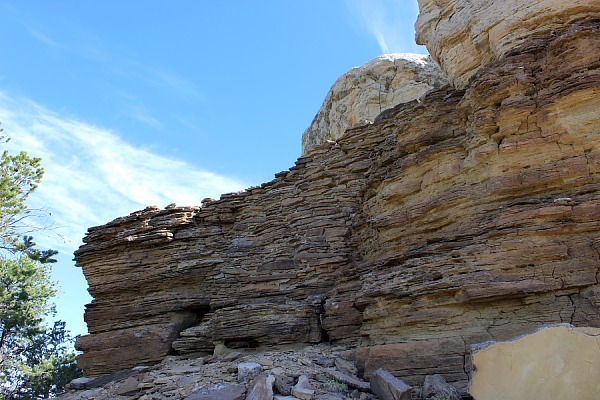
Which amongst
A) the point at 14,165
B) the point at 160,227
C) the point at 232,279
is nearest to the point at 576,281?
the point at 232,279

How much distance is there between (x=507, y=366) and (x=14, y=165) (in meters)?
20.9

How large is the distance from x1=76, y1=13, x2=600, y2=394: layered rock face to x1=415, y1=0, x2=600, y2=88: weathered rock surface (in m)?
0.57

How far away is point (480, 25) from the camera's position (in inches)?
559

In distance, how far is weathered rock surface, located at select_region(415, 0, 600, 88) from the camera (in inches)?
494

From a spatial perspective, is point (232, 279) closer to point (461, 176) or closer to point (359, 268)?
point (359, 268)

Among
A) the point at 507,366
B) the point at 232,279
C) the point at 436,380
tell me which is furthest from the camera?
the point at 232,279

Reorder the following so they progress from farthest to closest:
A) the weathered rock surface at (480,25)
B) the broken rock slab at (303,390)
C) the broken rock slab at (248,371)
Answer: the weathered rock surface at (480,25)
the broken rock slab at (248,371)
the broken rock slab at (303,390)

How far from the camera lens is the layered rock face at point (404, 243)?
394 inches

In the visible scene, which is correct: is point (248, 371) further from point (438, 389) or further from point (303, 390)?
point (438, 389)

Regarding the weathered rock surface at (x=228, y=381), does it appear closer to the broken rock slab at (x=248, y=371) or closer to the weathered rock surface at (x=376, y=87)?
the broken rock slab at (x=248, y=371)

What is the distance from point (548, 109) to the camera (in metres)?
11.0

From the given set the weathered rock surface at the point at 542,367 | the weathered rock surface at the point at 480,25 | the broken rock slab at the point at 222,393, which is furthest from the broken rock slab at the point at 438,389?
the weathered rock surface at the point at 480,25

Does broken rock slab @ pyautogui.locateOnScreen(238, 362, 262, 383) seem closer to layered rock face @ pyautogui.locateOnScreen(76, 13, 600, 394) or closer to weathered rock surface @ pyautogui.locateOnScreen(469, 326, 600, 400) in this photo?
layered rock face @ pyautogui.locateOnScreen(76, 13, 600, 394)

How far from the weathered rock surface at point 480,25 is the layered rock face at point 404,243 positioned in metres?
0.57
